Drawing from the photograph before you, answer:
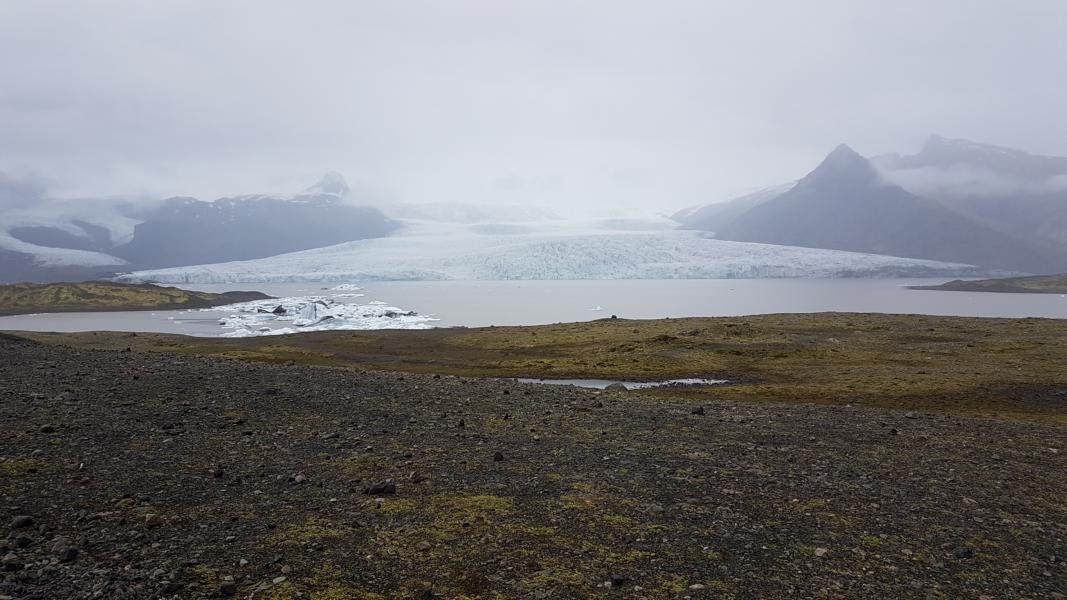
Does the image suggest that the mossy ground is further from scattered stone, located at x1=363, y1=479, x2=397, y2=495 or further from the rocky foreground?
scattered stone, located at x1=363, y1=479, x2=397, y2=495

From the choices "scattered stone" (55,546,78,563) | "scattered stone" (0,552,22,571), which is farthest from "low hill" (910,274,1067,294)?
"scattered stone" (0,552,22,571)

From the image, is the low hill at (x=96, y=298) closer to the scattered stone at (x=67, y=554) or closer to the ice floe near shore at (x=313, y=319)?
the ice floe near shore at (x=313, y=319)

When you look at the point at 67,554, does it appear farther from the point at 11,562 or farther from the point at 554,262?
the point at 554,262

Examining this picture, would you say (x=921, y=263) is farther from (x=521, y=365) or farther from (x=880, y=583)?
(x=880, y=583)

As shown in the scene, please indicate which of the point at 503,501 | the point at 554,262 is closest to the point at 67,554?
the point at 503,501

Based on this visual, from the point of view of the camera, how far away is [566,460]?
28.6ft

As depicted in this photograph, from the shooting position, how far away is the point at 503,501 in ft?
23.0

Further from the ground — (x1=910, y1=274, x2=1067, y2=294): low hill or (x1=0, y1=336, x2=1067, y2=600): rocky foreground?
(x1=910, y1=274, x2=1067, y2=294): low hill

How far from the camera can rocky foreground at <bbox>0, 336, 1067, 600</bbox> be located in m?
5.24

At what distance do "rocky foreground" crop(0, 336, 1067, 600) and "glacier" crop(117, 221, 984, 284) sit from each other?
7195 cm

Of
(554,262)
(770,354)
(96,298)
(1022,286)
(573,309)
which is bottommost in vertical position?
(770,354)

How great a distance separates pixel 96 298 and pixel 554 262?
5074 cm

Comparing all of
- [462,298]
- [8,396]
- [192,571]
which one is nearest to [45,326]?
[462,298]

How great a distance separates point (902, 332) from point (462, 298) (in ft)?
179
